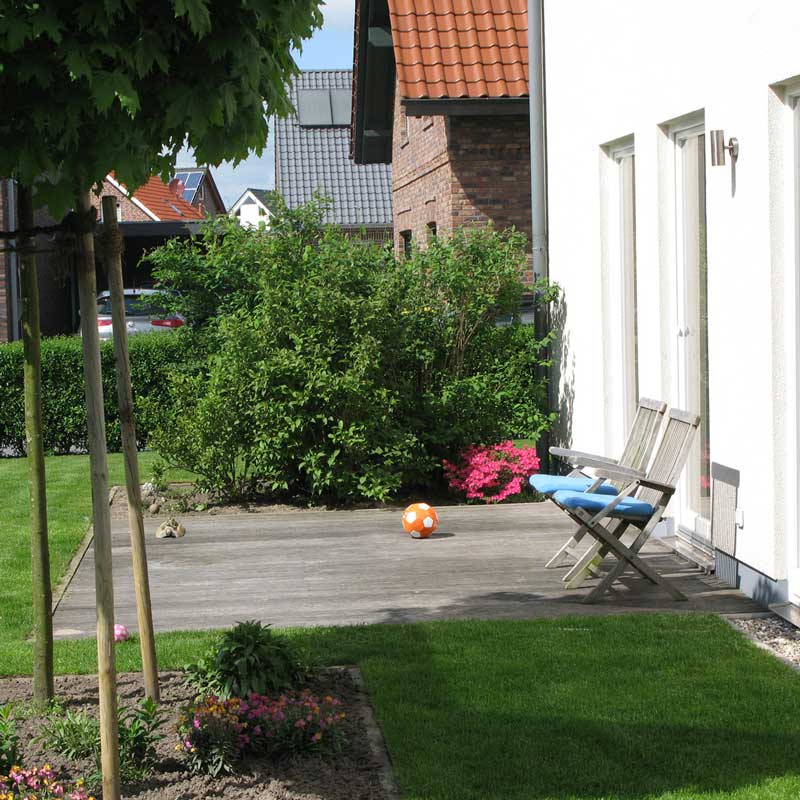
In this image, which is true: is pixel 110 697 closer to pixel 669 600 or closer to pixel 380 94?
pixel 669 600

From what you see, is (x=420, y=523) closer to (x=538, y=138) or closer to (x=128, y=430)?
(x=128, y=430)

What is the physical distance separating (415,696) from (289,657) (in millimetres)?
565

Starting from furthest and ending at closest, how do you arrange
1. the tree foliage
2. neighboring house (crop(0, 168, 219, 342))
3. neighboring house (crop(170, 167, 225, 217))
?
neighboring house (crop(170, 167, 225, 217)), neighboring house (crop(0, 168, 219, 342)), the tree foliage

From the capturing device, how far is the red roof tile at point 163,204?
4178 cm

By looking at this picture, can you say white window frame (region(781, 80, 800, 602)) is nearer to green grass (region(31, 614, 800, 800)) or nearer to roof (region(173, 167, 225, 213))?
green grass (region(31, 614, 800, 800))

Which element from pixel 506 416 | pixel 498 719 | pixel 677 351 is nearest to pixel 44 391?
pixel 506 416

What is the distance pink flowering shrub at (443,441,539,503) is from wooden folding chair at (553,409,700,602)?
3258 mm

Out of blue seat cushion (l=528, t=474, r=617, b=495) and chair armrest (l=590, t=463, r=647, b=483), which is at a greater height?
chair armrest (l=590, t=463, r=647, b=483)

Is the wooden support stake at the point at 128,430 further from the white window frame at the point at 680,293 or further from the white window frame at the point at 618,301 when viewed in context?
the white window frame at the point at 618,301

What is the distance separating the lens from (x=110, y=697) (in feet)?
13.1

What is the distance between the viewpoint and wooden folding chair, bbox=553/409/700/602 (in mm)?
6898

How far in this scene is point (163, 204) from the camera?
145ft

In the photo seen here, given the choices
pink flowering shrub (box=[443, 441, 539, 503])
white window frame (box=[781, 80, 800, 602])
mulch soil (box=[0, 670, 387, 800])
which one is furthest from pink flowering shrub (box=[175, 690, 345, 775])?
pink flowering shrub (box=[443, 441, 539, 503])

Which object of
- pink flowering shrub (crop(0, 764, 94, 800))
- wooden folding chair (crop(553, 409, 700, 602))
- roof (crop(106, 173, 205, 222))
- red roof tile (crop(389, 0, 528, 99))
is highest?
roof (crop(106, 173, 205, 222))
